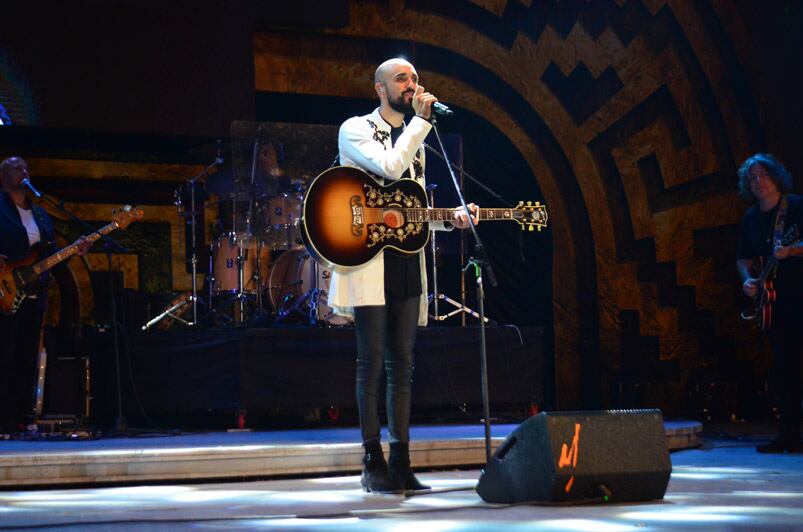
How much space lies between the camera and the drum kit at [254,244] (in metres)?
8.31

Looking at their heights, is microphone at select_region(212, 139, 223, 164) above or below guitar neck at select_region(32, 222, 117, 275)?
above

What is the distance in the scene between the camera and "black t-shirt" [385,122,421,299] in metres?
4.16

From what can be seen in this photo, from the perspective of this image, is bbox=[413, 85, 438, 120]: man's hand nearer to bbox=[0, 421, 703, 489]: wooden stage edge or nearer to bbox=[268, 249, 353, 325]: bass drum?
bbox=[0, 421, 703, 489]: wooden stage edge

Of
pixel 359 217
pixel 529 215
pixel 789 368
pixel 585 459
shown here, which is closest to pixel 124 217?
pixel 359 217

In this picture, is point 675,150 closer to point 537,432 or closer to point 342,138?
point 342,138

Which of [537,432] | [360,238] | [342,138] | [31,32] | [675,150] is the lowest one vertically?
[537,432]

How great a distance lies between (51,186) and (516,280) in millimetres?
3970

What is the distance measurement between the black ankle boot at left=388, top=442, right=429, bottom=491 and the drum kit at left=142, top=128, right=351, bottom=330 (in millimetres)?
4069

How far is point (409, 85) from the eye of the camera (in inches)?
165

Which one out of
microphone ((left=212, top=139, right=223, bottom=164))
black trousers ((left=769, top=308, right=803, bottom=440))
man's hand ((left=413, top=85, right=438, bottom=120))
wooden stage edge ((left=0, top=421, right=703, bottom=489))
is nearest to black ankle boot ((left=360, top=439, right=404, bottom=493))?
wooden stage edge ((left=0, top=421, right=703, bottom=489))

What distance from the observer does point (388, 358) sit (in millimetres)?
4211

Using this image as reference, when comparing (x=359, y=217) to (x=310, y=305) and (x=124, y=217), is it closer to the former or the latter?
(x=124, y=217)

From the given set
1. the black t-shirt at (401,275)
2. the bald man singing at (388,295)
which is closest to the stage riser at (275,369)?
the bald man singing at (388,295)

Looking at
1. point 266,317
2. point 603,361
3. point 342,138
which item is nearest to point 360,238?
point 342,138
